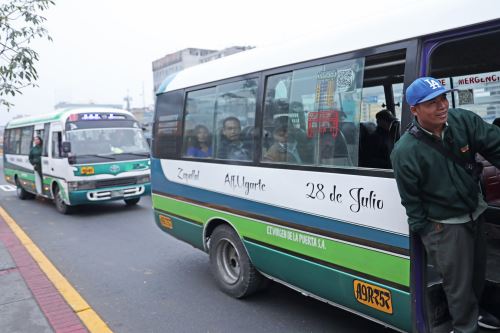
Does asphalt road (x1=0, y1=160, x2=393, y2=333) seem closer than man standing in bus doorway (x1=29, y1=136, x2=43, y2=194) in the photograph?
Yes

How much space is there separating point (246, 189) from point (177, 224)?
156 cm

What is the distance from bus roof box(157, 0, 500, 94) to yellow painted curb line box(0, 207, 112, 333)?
2.61 meters

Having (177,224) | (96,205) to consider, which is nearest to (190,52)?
(96,205)

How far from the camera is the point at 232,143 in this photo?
434 cm

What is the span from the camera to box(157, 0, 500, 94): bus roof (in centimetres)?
246

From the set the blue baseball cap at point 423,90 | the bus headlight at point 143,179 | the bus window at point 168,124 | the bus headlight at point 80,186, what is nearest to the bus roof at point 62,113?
the bus headlight at point 80,186

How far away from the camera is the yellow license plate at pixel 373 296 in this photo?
9.50 ft

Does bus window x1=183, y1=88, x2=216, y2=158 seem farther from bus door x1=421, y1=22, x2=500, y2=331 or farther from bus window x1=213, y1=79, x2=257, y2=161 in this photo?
bus door x1=421, y1=22, x2=500, y2=331

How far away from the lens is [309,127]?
3.50m

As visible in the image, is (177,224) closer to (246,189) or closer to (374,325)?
(246,189)

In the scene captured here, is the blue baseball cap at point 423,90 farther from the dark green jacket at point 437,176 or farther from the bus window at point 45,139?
the bus window at point 45,139

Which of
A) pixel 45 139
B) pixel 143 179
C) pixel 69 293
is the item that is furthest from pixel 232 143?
pixel 45 139

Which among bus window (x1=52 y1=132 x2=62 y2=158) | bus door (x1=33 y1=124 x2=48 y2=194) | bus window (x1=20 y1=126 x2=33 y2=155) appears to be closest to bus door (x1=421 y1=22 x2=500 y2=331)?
bus window (x1=52 y1=132 x2=62 y2=158)

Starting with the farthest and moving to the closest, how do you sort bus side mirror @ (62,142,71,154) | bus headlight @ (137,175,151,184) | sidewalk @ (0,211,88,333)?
bus headlight @ (137,175,151,184) → bus side mirror @ (62,142,71,154) → sidewalk @ (0,211,88,333)
